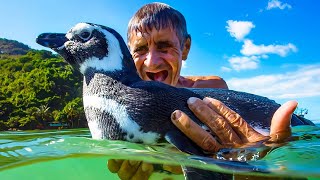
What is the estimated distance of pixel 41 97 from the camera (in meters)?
43.0

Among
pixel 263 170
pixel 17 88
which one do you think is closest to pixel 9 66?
pixel 17 88

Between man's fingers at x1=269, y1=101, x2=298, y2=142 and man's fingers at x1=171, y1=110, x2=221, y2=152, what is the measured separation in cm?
48

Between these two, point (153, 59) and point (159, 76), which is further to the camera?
point (159, 76)

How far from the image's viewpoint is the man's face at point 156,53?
176 inches

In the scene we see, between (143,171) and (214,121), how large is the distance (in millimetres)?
924

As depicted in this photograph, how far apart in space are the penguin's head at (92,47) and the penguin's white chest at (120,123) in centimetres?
34

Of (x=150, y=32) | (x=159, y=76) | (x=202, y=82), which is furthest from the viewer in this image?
(x=202, y=82)

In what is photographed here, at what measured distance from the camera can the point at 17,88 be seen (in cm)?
4416

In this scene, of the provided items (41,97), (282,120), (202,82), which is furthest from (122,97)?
(41,97)

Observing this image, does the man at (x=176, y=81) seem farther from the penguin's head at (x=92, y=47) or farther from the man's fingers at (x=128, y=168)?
the penguin's head at (x=92, y=47)

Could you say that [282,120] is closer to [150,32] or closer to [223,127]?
[223,127]

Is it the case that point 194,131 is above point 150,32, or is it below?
below

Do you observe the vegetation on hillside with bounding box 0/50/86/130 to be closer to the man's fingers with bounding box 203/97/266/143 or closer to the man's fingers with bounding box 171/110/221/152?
the man's fingers with bounding box 203/97/266/143

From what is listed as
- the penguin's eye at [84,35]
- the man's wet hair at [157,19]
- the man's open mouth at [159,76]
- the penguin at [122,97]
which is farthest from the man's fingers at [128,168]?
the man's wet hair at [157,19]
